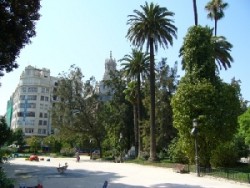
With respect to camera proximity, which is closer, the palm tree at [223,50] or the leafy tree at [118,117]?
the palm tree at [223,50]

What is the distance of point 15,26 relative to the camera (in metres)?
18.6

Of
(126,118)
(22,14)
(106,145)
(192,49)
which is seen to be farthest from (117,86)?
(22,14)

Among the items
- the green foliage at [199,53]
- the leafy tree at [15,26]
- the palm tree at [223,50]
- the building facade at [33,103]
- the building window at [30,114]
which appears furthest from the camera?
the building window at [30,114]

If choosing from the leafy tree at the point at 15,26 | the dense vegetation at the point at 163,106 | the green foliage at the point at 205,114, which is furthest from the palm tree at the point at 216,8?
the leafy tree at the point at 15,26

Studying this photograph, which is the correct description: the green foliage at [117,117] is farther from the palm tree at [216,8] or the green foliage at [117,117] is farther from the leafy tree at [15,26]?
the leafy tree at [15,26]

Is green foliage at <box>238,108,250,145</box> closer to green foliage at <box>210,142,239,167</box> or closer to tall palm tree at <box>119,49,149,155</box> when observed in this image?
green foliage at <box>210,142,239,167</box>

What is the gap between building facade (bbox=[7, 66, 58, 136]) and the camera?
12444 cm

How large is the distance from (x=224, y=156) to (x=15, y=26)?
2397 centimetres

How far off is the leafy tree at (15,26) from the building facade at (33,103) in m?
107

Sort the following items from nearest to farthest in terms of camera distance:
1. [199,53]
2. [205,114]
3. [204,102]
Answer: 1. [205,114]
2. [204,102]
3. [199,53]

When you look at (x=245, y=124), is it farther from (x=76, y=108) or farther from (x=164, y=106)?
(x=76, y=108)

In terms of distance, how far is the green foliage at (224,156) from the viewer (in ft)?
114

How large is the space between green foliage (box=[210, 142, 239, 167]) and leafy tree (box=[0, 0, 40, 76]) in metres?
21.2

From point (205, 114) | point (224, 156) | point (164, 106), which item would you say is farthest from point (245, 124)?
point (164, 106)
